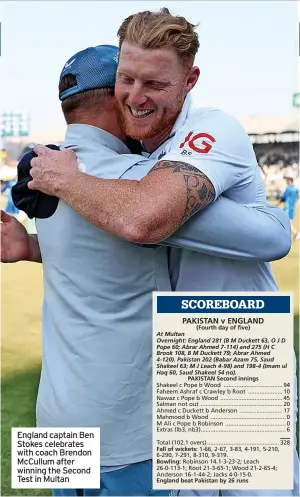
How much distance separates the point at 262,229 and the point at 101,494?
2.67 feet

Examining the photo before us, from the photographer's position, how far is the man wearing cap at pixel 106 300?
163 centimetres

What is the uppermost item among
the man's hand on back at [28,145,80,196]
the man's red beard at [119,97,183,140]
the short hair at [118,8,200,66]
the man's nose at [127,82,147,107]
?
the short hair at [118,8,200,66]

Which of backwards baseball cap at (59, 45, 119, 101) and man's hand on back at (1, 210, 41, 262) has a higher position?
backwards baseball cap at (59, 45, 119, 101)

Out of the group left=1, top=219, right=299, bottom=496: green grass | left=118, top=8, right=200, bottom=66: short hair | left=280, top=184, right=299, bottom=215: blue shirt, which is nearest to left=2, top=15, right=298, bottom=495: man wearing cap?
left=118, top=8, right=200, bottom=66: short hair

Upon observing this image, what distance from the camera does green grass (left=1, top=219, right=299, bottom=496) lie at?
300 cm

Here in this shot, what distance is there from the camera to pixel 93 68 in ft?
5.61

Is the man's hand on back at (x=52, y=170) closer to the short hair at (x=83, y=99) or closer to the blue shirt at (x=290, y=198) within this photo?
the short hair at (x=83, y=99)

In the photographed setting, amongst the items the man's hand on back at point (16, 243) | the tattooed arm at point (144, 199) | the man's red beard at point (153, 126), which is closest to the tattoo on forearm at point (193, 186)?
the tattooed arm at point (144, 199)

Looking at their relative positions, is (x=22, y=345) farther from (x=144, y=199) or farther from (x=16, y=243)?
(x=144, y=199)

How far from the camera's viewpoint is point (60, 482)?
2.05m

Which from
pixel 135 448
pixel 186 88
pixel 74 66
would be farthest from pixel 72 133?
pixel 135 448
